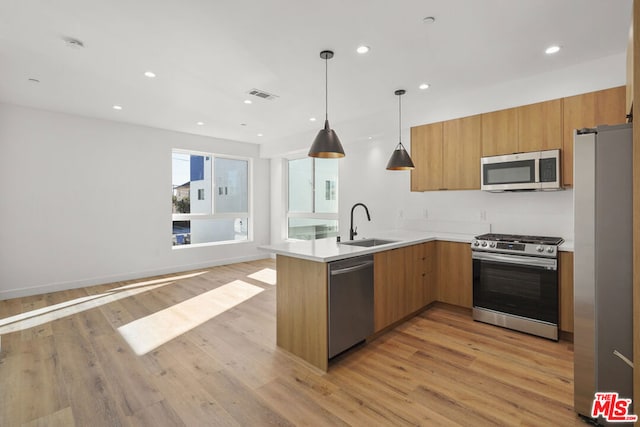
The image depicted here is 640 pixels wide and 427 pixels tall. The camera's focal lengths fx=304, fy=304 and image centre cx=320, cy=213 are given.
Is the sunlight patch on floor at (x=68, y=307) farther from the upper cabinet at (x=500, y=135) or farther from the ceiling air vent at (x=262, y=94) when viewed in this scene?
the upper cabinet at (x=500, y=135)

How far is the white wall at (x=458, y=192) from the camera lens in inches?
129

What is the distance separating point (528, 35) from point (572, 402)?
287cm

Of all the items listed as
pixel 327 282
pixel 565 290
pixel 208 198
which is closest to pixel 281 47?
pixel 327 282

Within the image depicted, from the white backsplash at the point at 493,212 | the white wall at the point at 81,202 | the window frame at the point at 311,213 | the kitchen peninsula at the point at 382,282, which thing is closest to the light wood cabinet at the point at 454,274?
the kitchen peninsula at the point at 382,282

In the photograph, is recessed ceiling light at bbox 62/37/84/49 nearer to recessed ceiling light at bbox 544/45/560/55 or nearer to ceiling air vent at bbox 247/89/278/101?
ceiling air vent at bbox 247/89/278/101

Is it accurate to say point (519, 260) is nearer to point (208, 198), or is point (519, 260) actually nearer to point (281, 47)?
point (281, 47)

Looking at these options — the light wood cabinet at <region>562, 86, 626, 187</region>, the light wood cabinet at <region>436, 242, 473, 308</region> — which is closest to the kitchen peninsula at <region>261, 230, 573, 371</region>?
the light wood cabinet at <region>436, 242, 473, 308</region>

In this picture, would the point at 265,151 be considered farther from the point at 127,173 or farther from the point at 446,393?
the point at 446,393

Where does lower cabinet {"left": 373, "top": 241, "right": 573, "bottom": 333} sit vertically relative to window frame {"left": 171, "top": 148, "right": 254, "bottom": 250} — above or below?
below

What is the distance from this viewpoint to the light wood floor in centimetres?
191

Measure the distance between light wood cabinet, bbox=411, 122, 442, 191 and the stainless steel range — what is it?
3.32ft

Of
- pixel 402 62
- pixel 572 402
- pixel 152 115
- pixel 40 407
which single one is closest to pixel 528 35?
pixel 402 62

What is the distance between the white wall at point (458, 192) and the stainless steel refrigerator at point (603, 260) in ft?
6.24

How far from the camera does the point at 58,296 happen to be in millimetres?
4445
